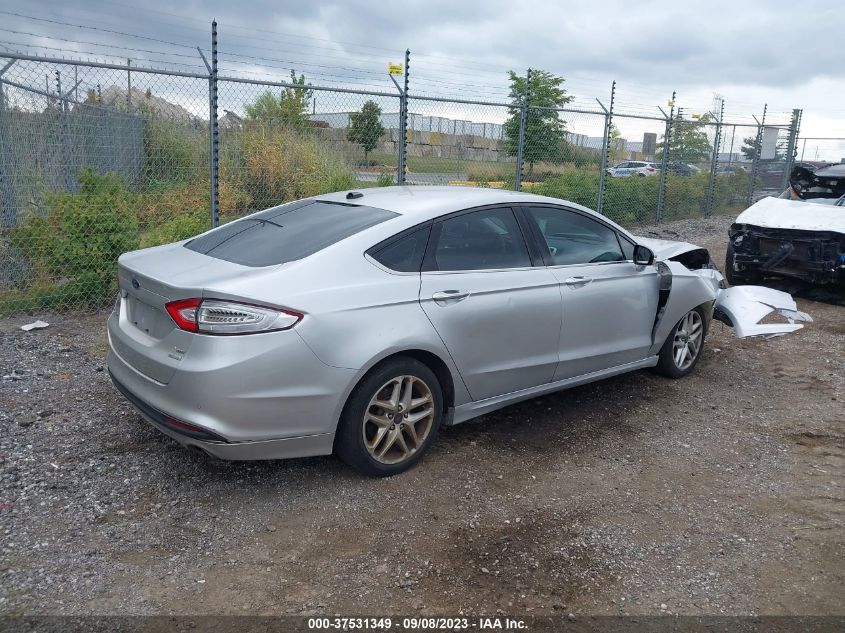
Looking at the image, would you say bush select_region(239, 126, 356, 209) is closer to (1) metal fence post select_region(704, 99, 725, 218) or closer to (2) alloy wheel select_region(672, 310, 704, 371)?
(2) alloy wheel select_region(672, 310, 704, 371)

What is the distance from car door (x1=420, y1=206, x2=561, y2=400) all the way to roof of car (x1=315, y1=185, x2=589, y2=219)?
7 cm

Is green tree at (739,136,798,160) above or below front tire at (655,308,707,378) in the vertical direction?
above

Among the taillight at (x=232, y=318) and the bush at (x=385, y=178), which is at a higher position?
the bush at (x=385, y=178)

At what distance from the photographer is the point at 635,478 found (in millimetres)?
4070

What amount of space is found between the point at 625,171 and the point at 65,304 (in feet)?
37.0

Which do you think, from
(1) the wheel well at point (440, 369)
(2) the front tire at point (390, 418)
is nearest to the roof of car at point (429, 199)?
(1) the wheel well at point (440, 369)

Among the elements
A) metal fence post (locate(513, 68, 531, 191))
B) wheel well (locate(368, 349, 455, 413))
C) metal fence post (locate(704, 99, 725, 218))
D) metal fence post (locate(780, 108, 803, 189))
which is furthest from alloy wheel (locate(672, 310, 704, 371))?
metal fence post (locate(780, 108, 803, 189))

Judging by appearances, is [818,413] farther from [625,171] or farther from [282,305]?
[625,171]

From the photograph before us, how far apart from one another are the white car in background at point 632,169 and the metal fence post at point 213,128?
29.1 ft

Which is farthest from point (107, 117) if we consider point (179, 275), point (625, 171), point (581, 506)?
point (625, 171)

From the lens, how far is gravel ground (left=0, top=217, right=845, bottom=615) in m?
2.92

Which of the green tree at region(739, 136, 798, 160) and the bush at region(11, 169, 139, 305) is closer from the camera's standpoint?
the bush at region(11, 169, 139, 305)

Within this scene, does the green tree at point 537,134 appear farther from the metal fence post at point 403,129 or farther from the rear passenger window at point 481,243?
the rear passenger window at point 481,243

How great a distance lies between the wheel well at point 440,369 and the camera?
3.82m
